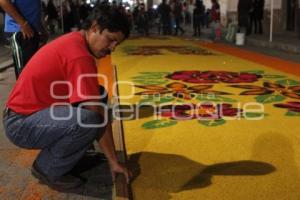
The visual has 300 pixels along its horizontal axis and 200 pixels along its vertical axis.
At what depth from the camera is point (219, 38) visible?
2119cm

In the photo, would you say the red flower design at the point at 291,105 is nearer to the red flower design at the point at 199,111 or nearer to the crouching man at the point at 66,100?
the red flower design at the point at 199,111

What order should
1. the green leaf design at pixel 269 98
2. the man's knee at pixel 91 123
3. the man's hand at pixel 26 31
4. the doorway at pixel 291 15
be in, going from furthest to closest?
the doorway at pixel 291 15 < the green leaf design at pixel 269 98 < the man's hand at pixel 26 31 < the man's knee at pixel 91 123

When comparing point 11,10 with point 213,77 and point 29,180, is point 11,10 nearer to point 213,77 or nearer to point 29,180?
point 29,180

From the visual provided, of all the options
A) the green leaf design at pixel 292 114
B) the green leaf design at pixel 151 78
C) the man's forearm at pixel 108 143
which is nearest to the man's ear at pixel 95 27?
the man's forearm at pixel 108 143

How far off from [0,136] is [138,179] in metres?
1.99

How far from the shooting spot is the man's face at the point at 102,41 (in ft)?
11.0

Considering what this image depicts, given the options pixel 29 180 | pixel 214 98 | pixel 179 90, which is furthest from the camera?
pixel 179 90

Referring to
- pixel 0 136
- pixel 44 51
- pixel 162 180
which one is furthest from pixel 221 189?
pixel 0 136

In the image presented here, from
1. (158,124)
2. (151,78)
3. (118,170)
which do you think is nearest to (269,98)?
(158,124)

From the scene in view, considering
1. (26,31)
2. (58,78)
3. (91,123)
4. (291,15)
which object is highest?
(26,31)

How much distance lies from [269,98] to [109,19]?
13.2 ft

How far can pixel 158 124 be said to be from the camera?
5.52 meters

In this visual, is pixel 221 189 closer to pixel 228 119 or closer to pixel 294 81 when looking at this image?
pixel 228 119

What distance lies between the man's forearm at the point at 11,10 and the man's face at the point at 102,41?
1.56 metres
